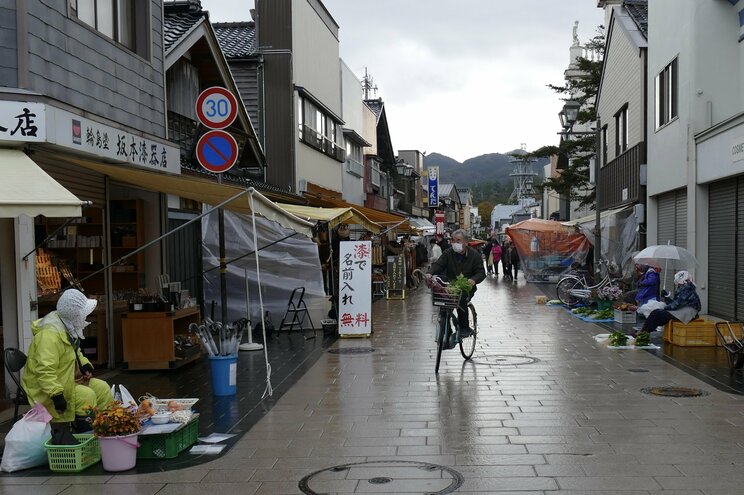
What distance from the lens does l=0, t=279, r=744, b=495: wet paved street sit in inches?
238

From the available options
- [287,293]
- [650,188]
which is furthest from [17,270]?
[650,188]

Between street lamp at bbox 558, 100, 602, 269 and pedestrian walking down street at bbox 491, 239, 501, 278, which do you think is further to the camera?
pedestrian walking down street at bbox 491, 239, 501, 278

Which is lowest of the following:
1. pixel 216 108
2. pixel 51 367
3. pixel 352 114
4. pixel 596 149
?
pixel 51 367

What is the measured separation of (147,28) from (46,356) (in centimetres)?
695

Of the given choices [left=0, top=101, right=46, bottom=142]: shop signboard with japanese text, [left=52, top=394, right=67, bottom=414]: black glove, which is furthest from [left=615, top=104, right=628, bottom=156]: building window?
[left=52, top=394, right=67, bottom=414]: black glove

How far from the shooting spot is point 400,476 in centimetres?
622

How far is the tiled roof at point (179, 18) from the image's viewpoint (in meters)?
14.4

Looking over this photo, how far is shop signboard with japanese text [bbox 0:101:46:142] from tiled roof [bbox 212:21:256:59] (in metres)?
17.1

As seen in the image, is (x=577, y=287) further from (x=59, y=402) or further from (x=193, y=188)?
(x=59, y=402)

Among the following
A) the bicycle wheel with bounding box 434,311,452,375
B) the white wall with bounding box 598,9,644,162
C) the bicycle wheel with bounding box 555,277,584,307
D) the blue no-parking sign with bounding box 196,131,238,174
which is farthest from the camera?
the white wall with bounding box 598,9,644,162

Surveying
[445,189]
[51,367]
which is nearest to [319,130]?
[51,367]

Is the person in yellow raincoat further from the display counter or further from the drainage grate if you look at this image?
the drainage grate

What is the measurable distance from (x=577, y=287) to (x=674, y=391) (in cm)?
1339

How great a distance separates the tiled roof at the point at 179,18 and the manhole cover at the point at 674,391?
30.8 ft
